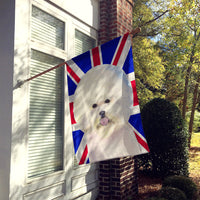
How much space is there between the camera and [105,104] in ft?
10.9

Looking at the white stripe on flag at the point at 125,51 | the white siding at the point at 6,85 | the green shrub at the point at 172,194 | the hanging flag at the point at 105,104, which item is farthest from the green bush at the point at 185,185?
the white siding at the point at 6,85

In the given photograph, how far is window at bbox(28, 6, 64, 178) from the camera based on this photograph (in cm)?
404

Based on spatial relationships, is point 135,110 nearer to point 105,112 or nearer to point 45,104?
point 105,112

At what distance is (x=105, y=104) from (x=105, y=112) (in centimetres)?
11

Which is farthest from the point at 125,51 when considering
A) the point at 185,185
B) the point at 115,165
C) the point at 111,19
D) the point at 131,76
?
the point at 185,185

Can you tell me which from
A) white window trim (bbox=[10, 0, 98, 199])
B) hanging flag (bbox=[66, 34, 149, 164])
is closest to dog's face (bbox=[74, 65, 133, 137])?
hanging flag (bbox=[66, 34, 149, 164])

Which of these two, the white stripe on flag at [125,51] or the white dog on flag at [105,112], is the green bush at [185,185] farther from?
the white stripe on flag at [125,51]

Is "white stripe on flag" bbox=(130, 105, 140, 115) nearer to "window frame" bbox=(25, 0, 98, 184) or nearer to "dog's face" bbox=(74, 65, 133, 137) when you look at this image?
"dog's face" bbox=(74, 65, 133, 137)

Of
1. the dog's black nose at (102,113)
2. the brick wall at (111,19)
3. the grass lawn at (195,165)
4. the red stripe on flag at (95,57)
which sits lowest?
the grass lawn at (195,165)

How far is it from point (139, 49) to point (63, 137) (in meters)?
6.94

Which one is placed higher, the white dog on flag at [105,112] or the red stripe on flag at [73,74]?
the red stripe on flag at [73,74]

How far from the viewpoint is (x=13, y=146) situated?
3574 mm

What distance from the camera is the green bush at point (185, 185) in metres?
5.43

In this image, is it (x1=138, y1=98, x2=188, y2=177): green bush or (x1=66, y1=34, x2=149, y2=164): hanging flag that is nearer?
(x1=66, y1=34, x2=149, y2=164): hanging flag
